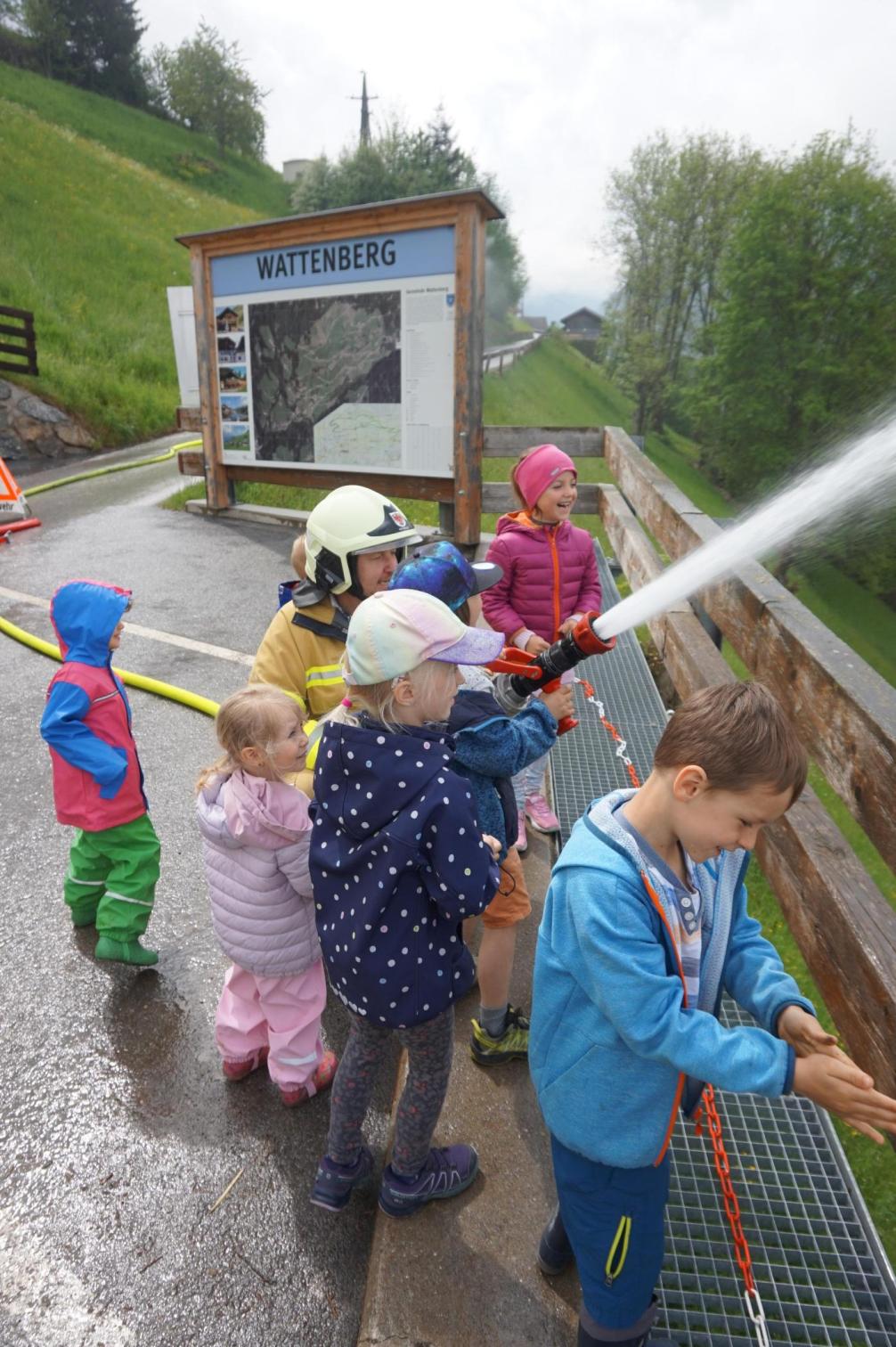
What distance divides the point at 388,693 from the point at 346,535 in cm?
93

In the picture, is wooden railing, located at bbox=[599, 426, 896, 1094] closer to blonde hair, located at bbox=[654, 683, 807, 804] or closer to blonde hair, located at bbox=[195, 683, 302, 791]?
blonde hair, located at bbox=[654, 683, 807, 804]

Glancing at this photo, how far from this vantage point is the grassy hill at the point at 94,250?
1822cm

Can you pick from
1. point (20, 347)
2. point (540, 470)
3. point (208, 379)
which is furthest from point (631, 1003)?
point (20, 347)

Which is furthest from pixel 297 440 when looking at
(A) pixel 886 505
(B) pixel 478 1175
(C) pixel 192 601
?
(A) pixel 886 505

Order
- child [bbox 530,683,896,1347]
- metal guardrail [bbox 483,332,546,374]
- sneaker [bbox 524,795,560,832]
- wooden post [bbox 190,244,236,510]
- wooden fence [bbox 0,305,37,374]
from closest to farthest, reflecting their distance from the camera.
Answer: child [bbox 530,683,896,1347] < sneaker [bbox 524,795,560,832] < wooden post [bbox 190,244,236,510] < wooden fence [bbox 0,305,37,374] < metal guardrail [bbox 483,332,546,374]

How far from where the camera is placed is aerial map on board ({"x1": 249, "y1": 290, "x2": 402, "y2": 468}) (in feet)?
28.1

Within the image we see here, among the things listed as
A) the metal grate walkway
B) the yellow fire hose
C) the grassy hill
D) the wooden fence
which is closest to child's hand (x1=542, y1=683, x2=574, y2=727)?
the metal grate walkway

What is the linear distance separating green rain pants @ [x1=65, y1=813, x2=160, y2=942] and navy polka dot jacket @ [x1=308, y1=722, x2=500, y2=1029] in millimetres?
1486

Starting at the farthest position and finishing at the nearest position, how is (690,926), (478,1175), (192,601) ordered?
(192,601)
(478,1175)
(690,926)

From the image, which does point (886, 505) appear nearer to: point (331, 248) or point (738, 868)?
point (331, 248)

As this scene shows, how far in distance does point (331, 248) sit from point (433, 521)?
6766mm

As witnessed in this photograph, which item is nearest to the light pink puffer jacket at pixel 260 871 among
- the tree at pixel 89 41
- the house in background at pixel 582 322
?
the tree at pixel 89 41

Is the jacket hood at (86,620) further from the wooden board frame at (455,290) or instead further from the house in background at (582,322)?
the house in background at (582,322)

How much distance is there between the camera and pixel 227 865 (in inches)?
104
